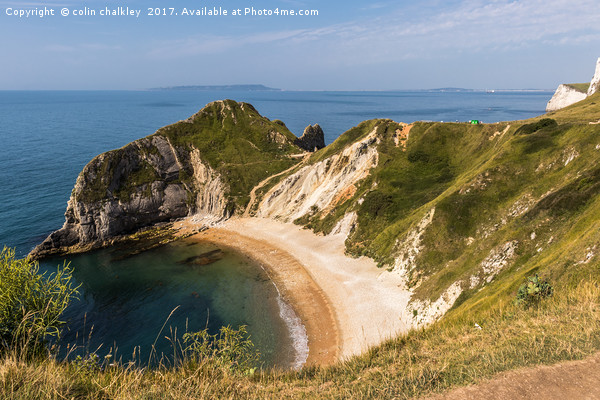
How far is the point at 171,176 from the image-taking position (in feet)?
325

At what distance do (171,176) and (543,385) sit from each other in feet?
335

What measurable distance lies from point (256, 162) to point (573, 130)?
82296 mm

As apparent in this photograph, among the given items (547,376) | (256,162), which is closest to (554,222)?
(547,376)

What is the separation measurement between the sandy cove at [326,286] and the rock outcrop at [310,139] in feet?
186

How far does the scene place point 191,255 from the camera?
237ft

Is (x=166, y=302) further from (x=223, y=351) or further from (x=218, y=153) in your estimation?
(x=218, y=153)

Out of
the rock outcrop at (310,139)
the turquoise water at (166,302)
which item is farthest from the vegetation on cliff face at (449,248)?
the turquoise water at (166,302)

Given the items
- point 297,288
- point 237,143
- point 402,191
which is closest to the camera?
point 297,288

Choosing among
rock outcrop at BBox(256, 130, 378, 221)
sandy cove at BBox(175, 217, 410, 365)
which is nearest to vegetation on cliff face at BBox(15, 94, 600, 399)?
rock outcrop at BBox(256, 130, 378, 221)

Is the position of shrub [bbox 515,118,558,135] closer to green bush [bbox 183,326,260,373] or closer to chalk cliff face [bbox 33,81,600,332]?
chalk cliff face [bbox 33,81,600,332]

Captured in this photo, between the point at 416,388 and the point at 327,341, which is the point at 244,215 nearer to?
the point at 327,341

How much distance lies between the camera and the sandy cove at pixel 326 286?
4300cm

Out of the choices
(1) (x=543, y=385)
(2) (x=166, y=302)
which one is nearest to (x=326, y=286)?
(2) (x=166, y=302)

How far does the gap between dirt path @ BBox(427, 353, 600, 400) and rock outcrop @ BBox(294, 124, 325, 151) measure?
11879cm
